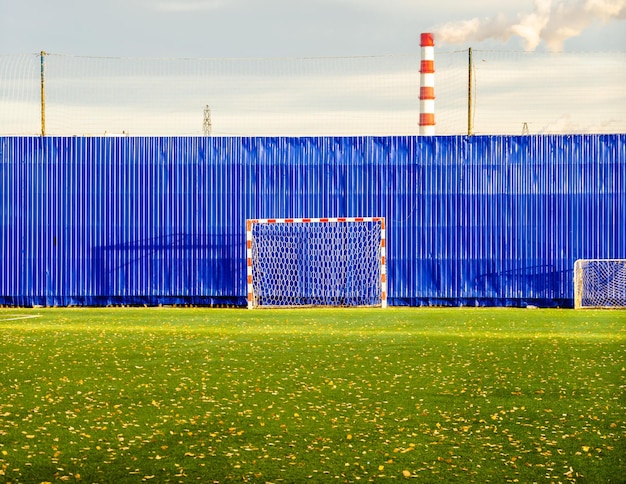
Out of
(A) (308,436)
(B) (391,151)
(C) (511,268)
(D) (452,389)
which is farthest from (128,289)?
(A) (308,436)

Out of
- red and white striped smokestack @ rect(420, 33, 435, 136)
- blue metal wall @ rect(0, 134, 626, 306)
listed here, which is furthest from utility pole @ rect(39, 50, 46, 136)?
red and white striped smokestack @ rect(420, 33, 435, 136)

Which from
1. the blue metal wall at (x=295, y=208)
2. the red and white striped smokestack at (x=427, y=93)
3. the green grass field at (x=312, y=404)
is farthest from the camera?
the red and white striped smokestack at (x=427, y=93)

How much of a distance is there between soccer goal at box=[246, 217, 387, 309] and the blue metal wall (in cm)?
41

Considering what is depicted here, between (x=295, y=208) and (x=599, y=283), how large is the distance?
824 cm

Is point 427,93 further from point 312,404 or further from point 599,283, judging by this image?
point 312,404

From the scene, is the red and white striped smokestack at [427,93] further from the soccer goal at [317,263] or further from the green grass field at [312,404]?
the green grass field at [312,404]

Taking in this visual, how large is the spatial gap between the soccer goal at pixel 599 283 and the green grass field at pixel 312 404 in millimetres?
7494

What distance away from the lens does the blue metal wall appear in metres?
28.8

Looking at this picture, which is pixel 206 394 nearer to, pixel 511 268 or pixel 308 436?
pixel 308 436

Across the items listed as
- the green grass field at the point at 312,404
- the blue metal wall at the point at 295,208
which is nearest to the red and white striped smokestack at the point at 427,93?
the blue metal wall at the point at 295,208

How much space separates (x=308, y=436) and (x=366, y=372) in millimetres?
4570

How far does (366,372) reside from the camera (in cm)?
1445

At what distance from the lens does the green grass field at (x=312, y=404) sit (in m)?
8.73

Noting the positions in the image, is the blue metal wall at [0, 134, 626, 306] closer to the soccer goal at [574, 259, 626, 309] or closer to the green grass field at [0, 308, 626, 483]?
the soccer goal at [574, 259, 626, 309]
